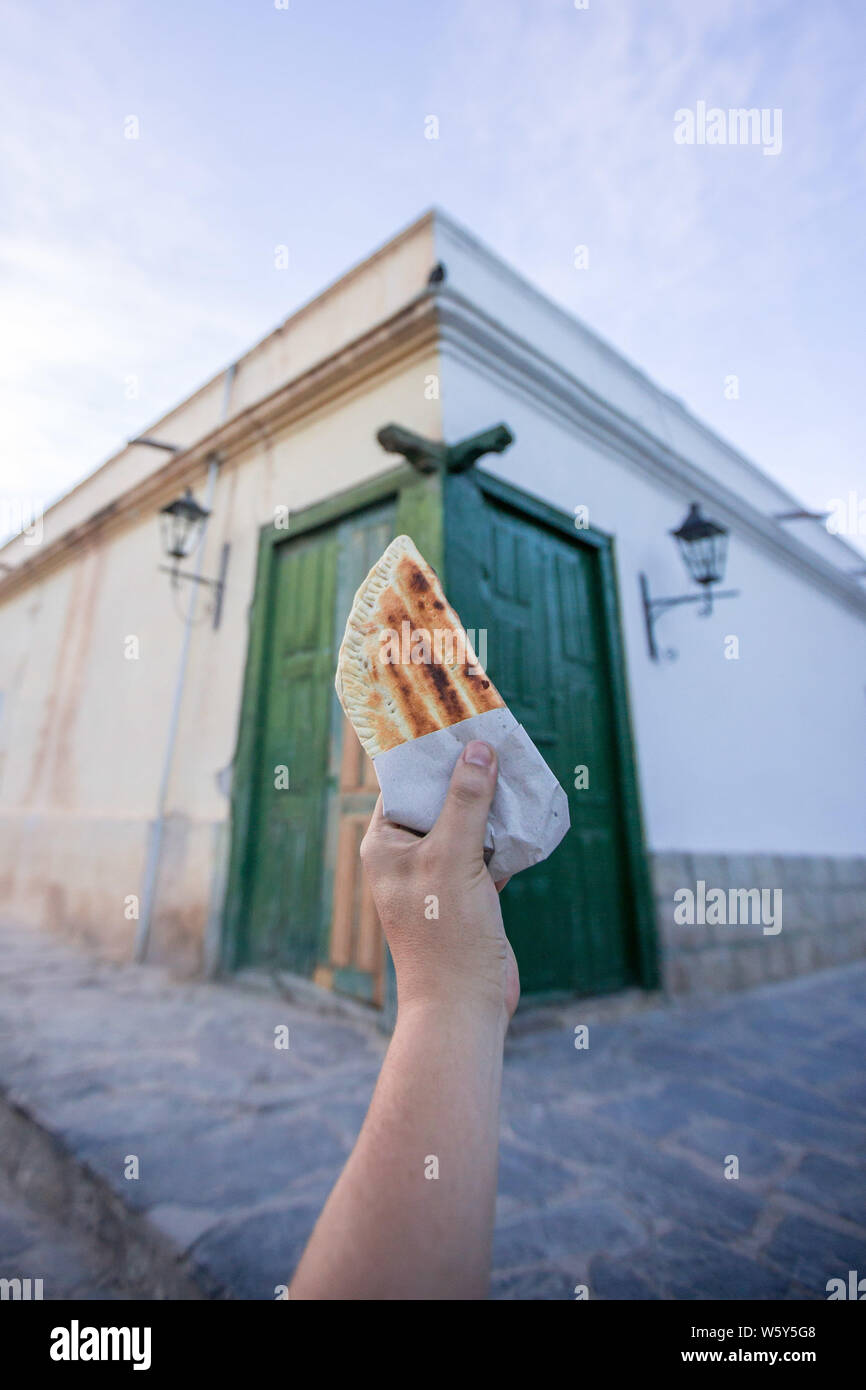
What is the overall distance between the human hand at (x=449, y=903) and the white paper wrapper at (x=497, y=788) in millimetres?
39

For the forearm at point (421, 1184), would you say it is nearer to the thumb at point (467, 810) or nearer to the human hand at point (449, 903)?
the human hand at point (449, 903)

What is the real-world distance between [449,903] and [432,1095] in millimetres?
208

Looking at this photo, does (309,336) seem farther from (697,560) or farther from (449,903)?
(449,903)

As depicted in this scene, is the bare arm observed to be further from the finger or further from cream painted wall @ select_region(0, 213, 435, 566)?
cream painted wall @ select_region(0, 213, 435, 566)

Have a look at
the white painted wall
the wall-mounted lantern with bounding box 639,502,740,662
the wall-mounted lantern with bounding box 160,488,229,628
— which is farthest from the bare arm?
the wall-mounted lantern with bounding box 160,488,229,628

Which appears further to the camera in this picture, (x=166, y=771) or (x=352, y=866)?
(x=166, y=771)

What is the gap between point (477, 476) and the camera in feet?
13.0

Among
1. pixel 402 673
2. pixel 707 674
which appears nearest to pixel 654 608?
pixel 707 674

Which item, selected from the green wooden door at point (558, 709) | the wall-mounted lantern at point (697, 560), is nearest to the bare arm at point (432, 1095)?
the green wooden door at point (558, 709)

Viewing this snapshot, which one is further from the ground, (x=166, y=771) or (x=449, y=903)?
(x=166, y=771)

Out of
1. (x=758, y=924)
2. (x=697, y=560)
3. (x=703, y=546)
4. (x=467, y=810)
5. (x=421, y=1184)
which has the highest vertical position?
(x=703, y=546)

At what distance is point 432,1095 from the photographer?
25.2 inches

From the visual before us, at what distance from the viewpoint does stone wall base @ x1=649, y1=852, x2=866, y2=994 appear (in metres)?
4.46

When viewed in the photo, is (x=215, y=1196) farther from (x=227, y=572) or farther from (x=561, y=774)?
(x=227, y=572)
